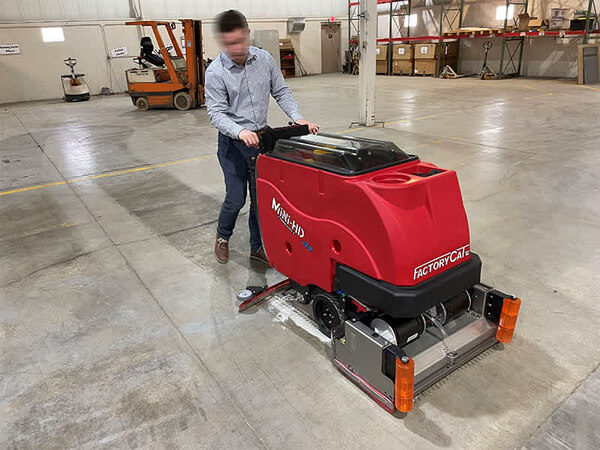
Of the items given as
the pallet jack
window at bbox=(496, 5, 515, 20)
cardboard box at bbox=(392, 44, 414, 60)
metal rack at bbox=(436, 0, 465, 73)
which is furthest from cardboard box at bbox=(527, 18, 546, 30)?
cardboard box at bbox=(392, 44, 414, 60)

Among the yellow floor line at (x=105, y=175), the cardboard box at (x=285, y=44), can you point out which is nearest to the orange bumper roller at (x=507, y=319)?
the yellow floor line at (x=105, y=175)

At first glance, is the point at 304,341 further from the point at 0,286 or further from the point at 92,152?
the point at 92,152

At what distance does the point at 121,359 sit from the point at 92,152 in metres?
5.60

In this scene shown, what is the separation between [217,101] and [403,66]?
53.2 feet

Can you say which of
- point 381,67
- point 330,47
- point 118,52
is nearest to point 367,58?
point 118,52

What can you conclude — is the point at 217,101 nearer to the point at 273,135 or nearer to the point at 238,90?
the point at 238,90

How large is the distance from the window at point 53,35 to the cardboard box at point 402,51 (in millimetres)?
11950

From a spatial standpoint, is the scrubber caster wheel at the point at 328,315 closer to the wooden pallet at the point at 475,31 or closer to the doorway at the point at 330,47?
the wooden pallet at the point at 475,31

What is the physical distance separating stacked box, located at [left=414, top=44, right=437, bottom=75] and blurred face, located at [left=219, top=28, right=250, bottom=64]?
15.2m

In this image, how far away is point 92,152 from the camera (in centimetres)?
698

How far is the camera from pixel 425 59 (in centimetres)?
1630

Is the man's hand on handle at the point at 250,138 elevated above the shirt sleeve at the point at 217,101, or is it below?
below

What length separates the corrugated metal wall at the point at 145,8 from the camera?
13.5m

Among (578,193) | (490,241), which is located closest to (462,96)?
(578,193)
